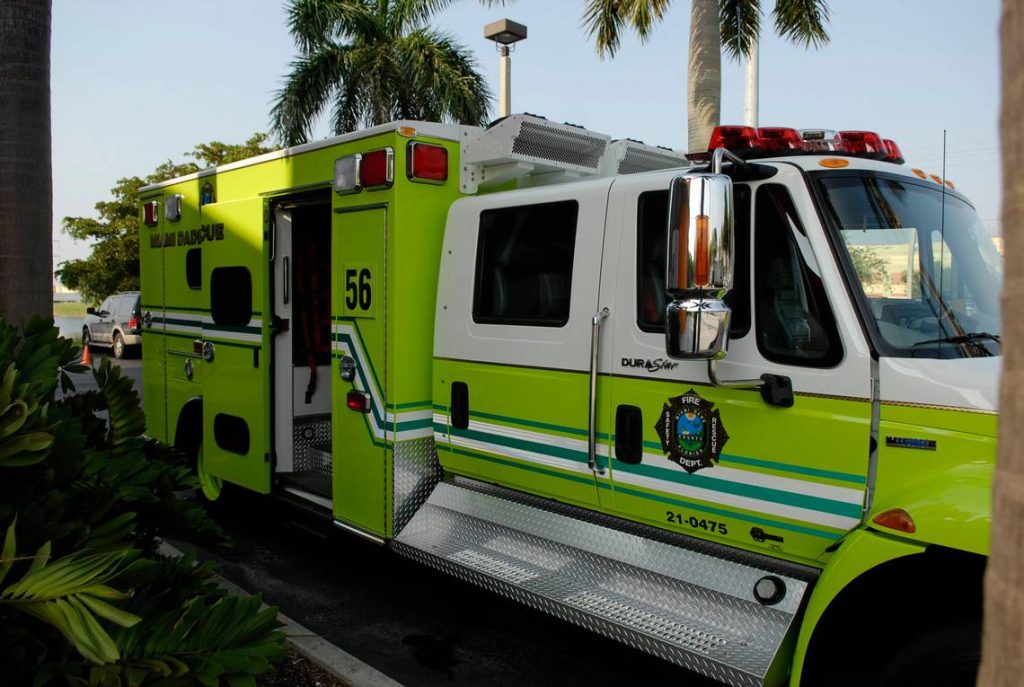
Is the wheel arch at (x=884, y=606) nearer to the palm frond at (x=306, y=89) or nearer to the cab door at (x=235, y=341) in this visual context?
the cab door at (x=235, y=341)

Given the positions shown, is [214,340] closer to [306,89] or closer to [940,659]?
[940,659]

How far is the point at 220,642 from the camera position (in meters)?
2.77

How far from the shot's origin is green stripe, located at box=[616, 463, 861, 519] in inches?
121

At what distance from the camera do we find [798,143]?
363 centimetres

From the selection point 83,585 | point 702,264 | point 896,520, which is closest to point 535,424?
point 702,264

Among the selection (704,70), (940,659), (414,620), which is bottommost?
(414,620)

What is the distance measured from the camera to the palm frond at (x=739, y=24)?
13562mm

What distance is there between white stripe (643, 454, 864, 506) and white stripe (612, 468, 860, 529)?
0.20 ft

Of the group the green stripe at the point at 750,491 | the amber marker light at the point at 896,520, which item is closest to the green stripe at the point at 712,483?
the green stripe at the point at 750,491

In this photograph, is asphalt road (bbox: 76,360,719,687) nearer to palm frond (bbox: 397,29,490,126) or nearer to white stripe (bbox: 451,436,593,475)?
white stripe (bbox: 451,436,593,475)

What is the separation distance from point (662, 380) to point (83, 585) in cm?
224

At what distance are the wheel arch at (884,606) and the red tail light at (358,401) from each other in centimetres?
263

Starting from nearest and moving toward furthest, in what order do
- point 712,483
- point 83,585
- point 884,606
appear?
point 83,585, point 884,606, point 712,483

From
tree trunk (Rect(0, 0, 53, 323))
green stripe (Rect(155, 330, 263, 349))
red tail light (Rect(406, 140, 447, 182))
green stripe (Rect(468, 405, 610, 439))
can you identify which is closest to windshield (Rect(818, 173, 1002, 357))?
green stripe (Rect(468, 405, 610, 439))
